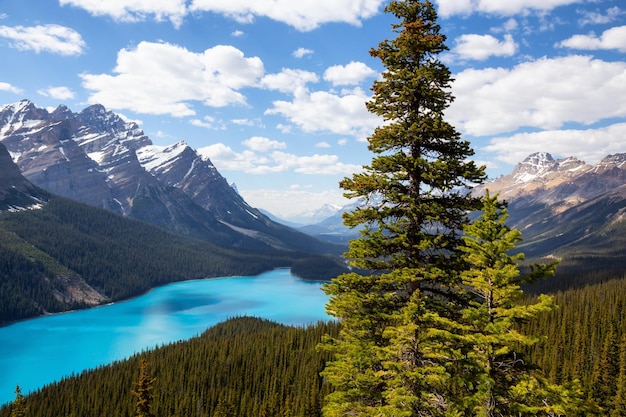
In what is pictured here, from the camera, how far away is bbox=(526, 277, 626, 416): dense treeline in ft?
250

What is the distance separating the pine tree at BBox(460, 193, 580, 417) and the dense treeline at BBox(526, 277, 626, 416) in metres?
67.7

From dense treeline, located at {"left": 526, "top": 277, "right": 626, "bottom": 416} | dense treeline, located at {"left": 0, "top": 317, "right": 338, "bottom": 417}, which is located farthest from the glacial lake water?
dense treeline, located at {"left": 526, "top": 277, "right": 626, "bottom": 416}

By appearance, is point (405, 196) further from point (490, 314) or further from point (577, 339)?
point (577, 339)

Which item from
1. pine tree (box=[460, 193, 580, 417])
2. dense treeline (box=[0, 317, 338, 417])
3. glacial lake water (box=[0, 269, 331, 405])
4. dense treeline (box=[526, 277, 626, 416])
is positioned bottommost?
glacial lake water (box=[0, 269, 331, 405])

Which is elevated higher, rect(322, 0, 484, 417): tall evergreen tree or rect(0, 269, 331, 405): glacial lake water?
rect(322, 0, 484, 417): tall evergreen tree

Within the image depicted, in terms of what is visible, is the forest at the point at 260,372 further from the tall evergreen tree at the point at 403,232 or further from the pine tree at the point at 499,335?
the pine tree at the point at 499,335

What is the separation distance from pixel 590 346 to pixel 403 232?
350ft

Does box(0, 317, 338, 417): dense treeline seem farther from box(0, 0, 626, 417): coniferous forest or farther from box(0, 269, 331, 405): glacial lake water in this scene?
box(0, 0, 626, 417): coniferous forest

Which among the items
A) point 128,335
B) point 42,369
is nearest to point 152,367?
point 42,369

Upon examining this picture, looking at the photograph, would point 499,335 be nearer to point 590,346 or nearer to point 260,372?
point 260,372

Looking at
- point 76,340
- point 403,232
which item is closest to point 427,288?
point 403,232

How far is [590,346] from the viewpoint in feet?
316

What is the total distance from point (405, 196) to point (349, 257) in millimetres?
3243

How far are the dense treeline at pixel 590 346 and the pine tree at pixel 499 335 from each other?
67.7 metres
